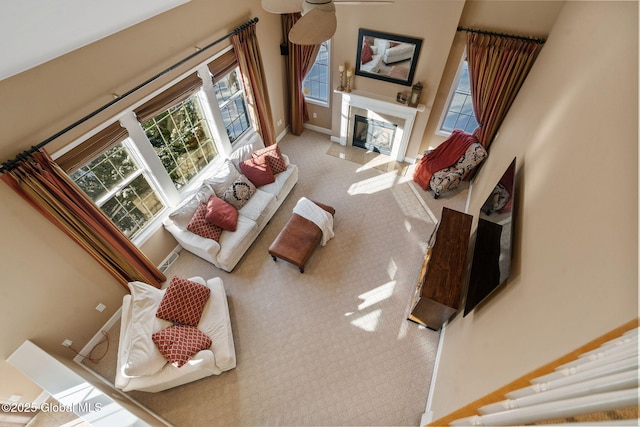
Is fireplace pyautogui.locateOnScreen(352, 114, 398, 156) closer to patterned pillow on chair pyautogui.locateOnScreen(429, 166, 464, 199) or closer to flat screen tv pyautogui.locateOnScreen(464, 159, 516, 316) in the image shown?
patterned pillow on chair pyautogui.locateOnScreen(429, 166, 464, 199)

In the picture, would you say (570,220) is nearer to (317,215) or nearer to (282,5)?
(282,5)

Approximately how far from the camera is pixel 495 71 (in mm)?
4051

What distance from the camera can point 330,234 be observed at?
4441mm

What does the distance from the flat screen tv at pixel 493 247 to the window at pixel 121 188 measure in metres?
4.02

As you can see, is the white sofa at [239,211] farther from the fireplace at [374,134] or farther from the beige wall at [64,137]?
the fireplace at [374,134]

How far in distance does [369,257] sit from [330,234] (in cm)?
68

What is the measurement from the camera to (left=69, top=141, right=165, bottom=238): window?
3246 millimetres

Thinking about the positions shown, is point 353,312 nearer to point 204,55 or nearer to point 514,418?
point 514,418

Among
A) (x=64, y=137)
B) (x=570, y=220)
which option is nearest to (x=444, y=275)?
(x=570, y=220)

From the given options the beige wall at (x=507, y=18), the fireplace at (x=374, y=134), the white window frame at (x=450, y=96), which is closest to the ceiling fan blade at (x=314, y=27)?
the beige wall at (x=507, y=18)

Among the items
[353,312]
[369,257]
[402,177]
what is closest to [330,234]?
[369,257]

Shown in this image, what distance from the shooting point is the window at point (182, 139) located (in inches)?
151

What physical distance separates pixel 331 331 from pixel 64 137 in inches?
137

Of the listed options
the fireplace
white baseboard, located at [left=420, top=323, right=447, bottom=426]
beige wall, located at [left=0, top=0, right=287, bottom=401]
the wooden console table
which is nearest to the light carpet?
white baseboard, located at [left=420, top=323, right=447, bottom=426]
